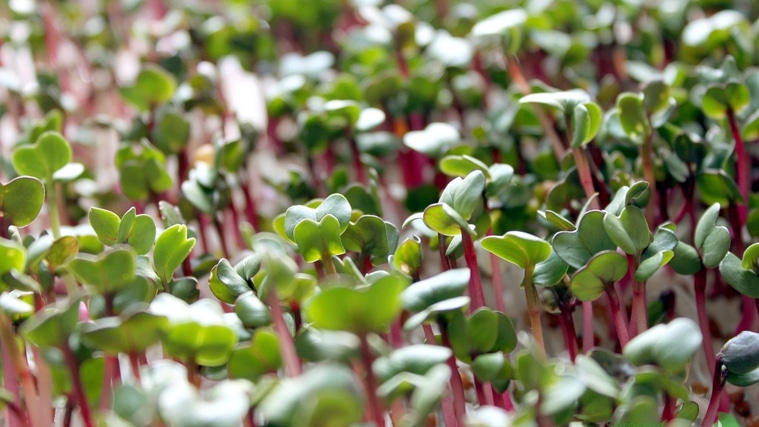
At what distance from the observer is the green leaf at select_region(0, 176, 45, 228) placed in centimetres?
76

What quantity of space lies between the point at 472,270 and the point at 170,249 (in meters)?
0.30

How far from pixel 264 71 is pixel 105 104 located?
0.36 meters

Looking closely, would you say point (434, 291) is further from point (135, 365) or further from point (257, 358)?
point (135, 365)

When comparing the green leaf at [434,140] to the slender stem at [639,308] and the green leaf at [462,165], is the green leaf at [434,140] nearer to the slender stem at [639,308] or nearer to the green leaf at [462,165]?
the green leaf at [462,165]

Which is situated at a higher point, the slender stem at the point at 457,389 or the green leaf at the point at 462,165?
the green leaf at the point at 462,165

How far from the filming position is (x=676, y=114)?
3.31 feet

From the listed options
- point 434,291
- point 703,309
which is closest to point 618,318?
point 703,309

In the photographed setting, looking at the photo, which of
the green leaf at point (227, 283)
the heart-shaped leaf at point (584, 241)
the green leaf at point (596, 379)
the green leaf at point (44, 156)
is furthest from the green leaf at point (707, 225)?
the green leaf at point (44, 156)

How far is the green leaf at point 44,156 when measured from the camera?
856 millimetres

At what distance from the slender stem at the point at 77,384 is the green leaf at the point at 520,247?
37 centimetres

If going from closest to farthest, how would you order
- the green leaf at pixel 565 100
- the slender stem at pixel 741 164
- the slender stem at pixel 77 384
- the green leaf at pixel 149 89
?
the slender stem at pixel 77 384
the green leaf at pixel 565 100
the slender stem at pixel 741 164
the green leaf at pixel 149 89

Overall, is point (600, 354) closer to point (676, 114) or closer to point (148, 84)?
point (676, 114)

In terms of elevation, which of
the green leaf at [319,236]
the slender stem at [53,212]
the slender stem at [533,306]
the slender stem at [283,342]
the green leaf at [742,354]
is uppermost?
the slender stem at [53,212]

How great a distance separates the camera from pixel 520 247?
0.68 m
